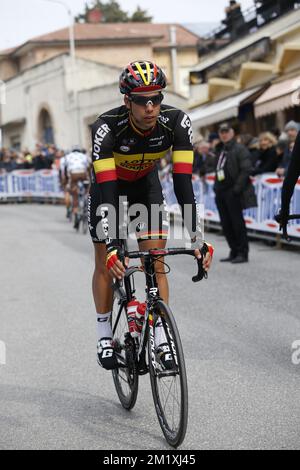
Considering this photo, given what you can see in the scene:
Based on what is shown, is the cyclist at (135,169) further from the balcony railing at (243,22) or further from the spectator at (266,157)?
the balcony railing at (243,22)

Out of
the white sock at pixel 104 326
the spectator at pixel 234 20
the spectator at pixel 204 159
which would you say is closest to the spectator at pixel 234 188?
the spectator at pixel 204 159

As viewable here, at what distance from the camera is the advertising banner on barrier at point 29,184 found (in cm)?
3156

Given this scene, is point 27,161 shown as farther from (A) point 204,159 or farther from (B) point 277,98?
(A) point 204,159

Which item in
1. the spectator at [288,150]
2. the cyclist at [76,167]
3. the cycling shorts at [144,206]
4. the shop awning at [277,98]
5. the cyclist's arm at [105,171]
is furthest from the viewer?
the shop awning at [277,98]

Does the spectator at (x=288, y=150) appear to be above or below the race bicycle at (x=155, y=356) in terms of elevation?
above

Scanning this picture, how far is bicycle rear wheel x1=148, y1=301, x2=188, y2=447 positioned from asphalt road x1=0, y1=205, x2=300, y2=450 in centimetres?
14

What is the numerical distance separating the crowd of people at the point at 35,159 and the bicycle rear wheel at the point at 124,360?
86.7 feet

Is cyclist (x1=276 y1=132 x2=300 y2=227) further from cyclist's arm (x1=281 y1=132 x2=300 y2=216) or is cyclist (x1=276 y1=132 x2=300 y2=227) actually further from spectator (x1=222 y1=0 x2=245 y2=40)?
spectator (x1=222 y1=0 x2=245 y2=40)

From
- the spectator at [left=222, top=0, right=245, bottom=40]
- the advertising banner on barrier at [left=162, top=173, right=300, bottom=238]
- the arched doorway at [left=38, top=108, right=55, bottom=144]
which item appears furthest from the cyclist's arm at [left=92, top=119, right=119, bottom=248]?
the arched doorway at [left=38, top=108, right=55, bottom=144]

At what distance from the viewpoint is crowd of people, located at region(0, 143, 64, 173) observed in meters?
32.5

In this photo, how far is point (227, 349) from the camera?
7008 millimetres

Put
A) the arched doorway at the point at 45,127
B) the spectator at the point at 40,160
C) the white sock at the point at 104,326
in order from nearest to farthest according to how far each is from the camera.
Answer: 1. the white sock at the point at 104,326
2. the spectator at the point at 40,160
3. the arched doorway at the point at 45,127
